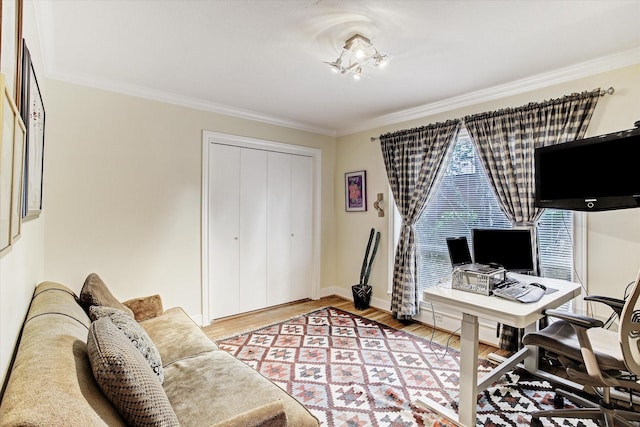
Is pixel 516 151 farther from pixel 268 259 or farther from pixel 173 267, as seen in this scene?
pixel 173 267

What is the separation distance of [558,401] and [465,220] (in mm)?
1671

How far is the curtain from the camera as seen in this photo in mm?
2467

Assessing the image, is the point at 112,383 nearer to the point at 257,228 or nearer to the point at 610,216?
the point at 257,228

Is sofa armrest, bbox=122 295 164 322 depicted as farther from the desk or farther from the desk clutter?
the desk clutter

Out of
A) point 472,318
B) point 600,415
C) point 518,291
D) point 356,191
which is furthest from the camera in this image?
point 356,191

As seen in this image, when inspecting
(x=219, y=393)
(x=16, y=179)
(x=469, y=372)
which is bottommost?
(x=469, y=372)

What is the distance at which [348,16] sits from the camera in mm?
1856

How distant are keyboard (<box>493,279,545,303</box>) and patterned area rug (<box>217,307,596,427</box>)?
0.76 meters

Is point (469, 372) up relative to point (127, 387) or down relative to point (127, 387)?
down

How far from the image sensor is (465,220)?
129 inches

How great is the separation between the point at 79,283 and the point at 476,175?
12.6 ft

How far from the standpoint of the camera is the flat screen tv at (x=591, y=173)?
6.64 feet

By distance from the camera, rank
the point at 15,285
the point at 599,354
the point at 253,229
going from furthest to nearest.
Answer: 1. the point at 253,229
2. the point at 599,354
3. the point at 15,285

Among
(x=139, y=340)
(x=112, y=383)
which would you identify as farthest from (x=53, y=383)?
(x=139, y=340)
